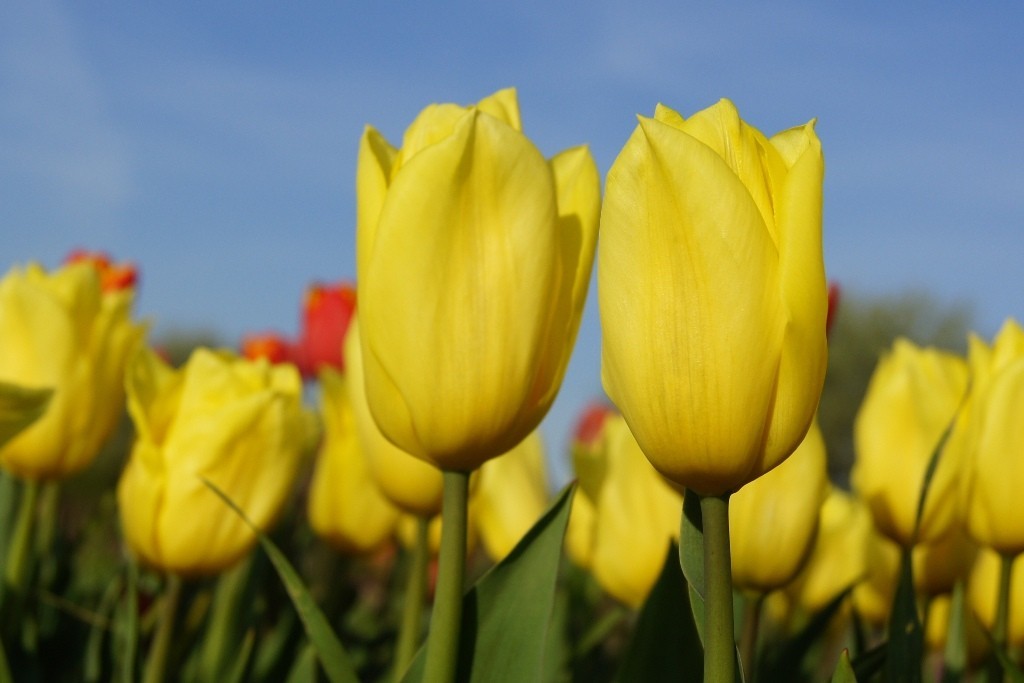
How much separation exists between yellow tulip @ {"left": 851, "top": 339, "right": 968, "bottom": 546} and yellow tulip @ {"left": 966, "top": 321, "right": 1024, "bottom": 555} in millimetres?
214

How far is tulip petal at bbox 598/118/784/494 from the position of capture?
71cm

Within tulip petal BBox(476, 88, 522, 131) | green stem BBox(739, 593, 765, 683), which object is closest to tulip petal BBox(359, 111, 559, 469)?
tulip petal BBox(476, 88, 522, 131)

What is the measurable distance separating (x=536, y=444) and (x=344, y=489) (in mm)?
382

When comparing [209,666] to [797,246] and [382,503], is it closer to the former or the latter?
[382,503]

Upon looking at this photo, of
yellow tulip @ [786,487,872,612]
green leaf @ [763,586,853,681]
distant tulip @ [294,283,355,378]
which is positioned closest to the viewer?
green leaf @ [763,586,853,681]

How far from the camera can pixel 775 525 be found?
1318 mm

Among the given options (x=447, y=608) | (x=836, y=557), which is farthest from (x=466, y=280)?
(x=836, y=557)

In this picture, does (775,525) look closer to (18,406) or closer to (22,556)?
(18,406)

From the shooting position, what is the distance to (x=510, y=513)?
1964 mm

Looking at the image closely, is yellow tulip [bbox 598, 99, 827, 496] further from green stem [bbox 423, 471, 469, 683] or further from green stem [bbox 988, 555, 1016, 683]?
green stem [bbox 988, 555, 1016, 683]

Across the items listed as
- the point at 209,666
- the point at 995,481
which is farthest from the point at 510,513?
the point at 995,481

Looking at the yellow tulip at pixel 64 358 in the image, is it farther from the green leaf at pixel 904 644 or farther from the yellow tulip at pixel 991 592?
the yellow tulip at pixel 991 592

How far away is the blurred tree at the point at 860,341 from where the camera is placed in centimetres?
1706

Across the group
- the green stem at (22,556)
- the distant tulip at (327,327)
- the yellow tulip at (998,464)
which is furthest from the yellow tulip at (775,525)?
the distant tulip at (327,327)
